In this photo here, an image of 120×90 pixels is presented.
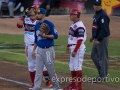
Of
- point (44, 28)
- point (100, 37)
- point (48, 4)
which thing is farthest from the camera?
point (48, 4)

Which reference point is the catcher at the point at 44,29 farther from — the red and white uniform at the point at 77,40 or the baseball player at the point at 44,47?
the red and white uniform at the point at 77,40

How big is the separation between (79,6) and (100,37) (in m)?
18.2

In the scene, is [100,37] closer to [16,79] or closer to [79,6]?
[16,79]

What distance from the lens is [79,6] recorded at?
94.0 feet

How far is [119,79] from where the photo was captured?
11.1 metres

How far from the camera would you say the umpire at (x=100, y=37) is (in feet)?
35.1

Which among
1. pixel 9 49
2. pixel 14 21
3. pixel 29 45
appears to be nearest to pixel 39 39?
pixel 29 45

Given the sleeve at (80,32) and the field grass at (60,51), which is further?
the field grass at (60,51)

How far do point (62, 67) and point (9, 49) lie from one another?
16.2 ft

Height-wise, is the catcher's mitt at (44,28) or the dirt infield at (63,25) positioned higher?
the catcher's mitt at (44,28)

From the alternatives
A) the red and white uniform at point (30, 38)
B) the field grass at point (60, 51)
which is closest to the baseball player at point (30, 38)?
the red and white uniform at point (30, 38)

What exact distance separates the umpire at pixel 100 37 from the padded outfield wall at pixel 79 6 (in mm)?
16324

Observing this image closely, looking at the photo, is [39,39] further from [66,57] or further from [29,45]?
[66,57]

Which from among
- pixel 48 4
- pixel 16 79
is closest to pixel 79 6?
pixel 48 4
